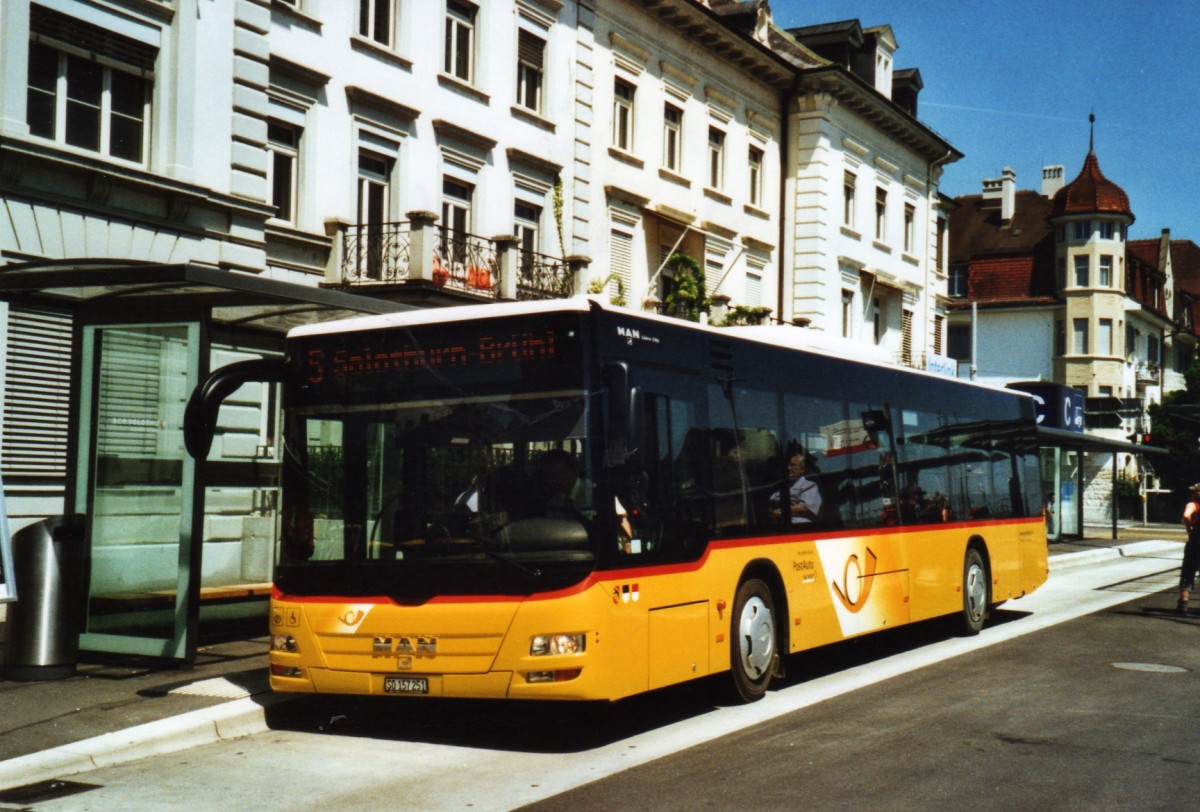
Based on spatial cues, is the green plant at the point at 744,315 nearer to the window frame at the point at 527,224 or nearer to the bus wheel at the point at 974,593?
the window frame at the point at 527,224

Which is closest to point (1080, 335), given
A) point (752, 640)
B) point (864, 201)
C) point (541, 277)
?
point (864, 201)

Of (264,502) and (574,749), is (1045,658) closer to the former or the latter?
(574,749)

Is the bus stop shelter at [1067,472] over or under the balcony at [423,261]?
under

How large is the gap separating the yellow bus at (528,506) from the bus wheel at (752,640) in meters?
0.02

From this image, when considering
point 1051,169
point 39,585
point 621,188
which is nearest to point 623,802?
point 39,585

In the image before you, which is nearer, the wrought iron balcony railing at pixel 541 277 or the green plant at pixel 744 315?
the wrought iron balcony railing at pixel 541 277

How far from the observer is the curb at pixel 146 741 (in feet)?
26.3

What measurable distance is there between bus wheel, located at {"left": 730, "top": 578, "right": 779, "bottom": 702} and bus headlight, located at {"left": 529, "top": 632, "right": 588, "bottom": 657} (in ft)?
6.81

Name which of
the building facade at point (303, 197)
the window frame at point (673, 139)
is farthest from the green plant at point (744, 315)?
the window frame at point (673, 139)

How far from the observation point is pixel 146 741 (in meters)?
8.80

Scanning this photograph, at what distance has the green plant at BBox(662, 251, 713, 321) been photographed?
29.2m

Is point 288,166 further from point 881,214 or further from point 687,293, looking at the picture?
point 881,214

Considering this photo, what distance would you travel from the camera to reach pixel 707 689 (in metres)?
11.6

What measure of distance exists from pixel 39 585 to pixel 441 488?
394 centimetres
